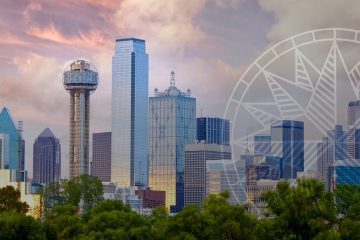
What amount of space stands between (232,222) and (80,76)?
15075 centimetres

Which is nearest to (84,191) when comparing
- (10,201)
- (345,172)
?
(10,201)

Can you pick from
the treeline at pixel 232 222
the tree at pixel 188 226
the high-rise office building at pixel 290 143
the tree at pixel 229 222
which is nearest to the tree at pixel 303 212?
the treeline at pixel 232 222

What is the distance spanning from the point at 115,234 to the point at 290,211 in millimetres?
8354

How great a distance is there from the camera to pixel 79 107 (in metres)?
192

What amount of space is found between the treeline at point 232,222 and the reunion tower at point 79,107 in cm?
14414

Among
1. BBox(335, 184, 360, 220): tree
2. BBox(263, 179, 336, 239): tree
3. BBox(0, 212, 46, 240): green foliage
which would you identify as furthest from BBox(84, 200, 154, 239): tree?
BBox(335, 184, 360, 220): tree

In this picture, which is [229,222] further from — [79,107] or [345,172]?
[79,107]

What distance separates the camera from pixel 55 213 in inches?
2173

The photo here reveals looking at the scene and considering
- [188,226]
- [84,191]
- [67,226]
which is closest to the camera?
[188,226]

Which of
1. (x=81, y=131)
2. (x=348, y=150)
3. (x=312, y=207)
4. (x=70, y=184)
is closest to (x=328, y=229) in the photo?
(x=312, y=207)

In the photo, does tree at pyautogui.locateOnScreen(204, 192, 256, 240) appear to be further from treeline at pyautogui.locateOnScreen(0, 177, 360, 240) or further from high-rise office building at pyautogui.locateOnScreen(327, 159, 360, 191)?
high-rise office building at pyautogui.locateOnScreen(327, 159, 360, 191)

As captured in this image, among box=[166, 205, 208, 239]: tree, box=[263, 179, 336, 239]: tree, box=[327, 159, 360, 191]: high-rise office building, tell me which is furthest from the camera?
box=[327, 159, 360, 191]: high-rise office building

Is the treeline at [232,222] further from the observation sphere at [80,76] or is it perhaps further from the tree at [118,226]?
the observation sphere at [80,76]

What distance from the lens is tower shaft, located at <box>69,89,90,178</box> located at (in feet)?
631
